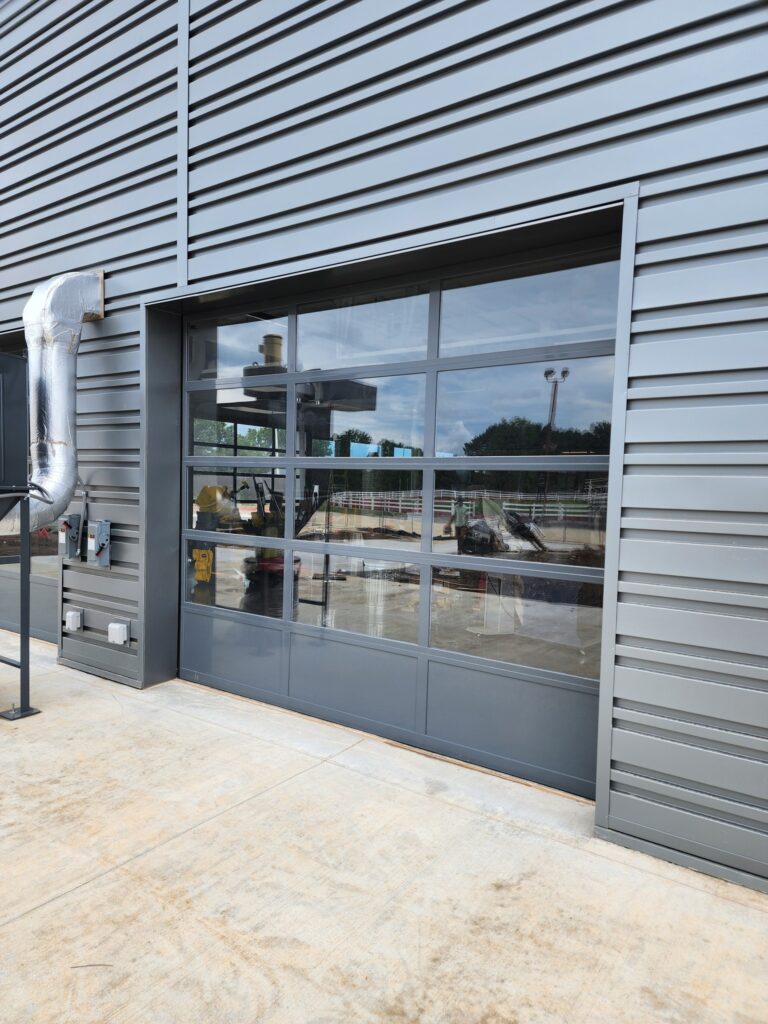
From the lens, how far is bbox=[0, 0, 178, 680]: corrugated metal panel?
433 centimetres

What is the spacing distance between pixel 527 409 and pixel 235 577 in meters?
2.39

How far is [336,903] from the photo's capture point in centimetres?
227

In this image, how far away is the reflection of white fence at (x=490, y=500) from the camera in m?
3.14

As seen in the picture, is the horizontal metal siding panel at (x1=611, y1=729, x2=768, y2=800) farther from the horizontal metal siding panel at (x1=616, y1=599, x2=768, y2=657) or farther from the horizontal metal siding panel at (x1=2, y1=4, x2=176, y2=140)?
the horizontal metal siding panel at (x1=2, y1=4, x2=176, y2=140)

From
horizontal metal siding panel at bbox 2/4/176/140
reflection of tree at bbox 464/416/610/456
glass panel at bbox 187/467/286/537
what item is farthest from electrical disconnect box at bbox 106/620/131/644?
horizontal metal siding panel at bbox 2/4/176/140

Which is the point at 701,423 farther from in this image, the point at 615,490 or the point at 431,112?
the point at 431,112

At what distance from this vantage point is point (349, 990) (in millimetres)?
1886

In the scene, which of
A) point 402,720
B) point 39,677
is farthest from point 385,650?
point 39,677

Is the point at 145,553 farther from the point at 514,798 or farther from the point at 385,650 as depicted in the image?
the point at 514,798

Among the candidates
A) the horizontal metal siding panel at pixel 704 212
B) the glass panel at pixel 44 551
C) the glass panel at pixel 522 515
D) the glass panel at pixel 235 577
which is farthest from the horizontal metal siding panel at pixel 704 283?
the glass panel at pixel 44 551

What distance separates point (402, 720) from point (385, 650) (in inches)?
16.3

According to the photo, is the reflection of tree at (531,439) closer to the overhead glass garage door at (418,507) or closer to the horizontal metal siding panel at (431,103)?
the overhead glass garage door at (418,507)

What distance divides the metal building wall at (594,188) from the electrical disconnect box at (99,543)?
13.2 inches

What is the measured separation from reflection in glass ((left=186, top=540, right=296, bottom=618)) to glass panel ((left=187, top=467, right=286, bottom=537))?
0.15 meters
